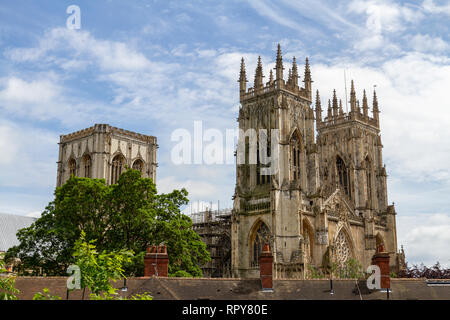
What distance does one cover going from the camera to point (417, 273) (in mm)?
61875

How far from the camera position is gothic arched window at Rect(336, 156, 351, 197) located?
221 feet

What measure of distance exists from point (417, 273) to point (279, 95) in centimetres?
2474

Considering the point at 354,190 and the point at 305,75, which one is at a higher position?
the point at 305,75

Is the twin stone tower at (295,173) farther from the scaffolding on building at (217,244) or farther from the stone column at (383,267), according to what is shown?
the stone column at (383,267)

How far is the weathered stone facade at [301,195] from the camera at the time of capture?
51406 millimetres

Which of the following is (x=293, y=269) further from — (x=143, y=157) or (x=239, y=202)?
(x=143, y=157)

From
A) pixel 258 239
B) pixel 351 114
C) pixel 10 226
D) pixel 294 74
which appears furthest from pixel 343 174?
pixel 10 226

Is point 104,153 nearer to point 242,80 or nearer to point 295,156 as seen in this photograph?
point 242,80

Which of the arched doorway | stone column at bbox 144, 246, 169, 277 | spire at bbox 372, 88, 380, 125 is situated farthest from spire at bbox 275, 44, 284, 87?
stone column at bbox 144, 246, 169, 277

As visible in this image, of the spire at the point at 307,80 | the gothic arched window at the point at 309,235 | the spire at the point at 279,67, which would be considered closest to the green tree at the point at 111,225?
the gothic arched window at the point at 309,235

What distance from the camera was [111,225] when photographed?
124 ft

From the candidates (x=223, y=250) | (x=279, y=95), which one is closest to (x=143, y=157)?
(x=223, y=250)

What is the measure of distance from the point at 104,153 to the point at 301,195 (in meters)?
24.5
